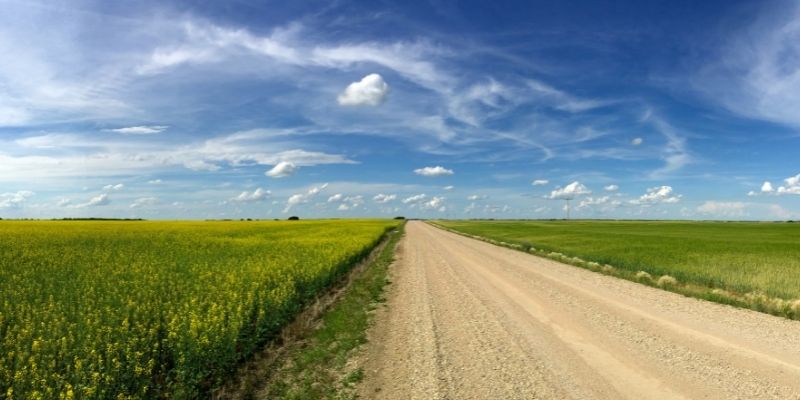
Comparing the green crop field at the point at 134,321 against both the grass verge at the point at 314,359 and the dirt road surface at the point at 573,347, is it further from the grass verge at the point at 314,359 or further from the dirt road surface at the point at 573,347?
the dirt road surface at the point at 573,347

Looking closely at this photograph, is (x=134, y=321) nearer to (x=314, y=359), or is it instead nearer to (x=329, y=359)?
(x=314, y=359)

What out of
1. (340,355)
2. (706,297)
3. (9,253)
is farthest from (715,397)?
(9,253)

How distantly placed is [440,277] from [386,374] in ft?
43.4

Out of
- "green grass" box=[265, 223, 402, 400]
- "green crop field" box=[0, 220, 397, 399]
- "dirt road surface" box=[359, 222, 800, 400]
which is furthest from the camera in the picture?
"green grass" box=[265, 223, 402, 400]

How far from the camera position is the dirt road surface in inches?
318

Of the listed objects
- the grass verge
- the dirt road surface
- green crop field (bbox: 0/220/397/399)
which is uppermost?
green crop field (bbox: 0/220/397/399)

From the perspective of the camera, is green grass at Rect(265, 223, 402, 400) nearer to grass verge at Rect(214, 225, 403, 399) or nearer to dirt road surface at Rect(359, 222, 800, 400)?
grass verge at Rect(214, 225, 403, 399)

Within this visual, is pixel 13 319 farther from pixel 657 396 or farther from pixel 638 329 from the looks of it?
pixel 638 329

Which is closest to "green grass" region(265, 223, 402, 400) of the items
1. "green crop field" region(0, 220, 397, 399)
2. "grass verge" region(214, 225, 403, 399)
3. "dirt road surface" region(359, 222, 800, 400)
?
"grass verge" region(214, 225, 403, 399)

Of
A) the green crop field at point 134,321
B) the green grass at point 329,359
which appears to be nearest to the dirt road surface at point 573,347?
the green grass at point 329,359

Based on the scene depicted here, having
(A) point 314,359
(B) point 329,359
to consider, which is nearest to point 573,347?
(B) point 329,359

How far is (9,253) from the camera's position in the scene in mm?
21844

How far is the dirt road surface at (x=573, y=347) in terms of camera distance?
26.5ft

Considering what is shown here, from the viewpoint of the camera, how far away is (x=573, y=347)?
411 inches
